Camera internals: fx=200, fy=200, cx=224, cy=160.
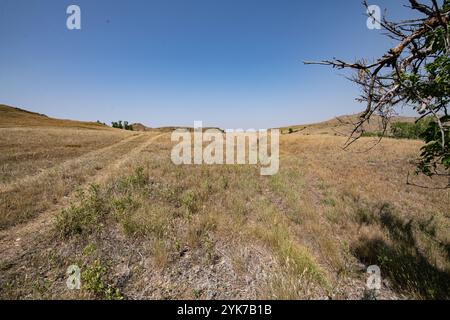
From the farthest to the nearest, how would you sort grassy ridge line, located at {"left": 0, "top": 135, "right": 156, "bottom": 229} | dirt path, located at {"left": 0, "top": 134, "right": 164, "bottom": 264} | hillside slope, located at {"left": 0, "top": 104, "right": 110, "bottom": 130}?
hillside slope, located at {"left": 0, "top": 104, "right": 110, "bottom": 130} → grassy ridge line, located at {"left": 0, "top": 135, "right": 156, "bottom": 229} → dirt path, located at {"left": 0, "top": 134, "right": 164, "bottom": 264}

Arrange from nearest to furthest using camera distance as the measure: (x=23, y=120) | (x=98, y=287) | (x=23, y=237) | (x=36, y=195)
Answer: (x=98, y=287) < (x=23, y=237) < (x=36, y=195) < (x=23, y=120)

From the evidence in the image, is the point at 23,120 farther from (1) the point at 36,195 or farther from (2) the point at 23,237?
(2) the point at 23,237

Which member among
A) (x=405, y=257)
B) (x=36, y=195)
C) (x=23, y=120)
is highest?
(x=23, y=120)

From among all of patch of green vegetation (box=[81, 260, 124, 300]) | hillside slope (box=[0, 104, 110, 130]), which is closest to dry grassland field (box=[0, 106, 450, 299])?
patch of green vegetation (box=[81, 260, 124, 300])

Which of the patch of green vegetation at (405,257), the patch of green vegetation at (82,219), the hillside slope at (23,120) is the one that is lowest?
the patch of green vegetation at (405,257)

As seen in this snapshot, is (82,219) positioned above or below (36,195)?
below

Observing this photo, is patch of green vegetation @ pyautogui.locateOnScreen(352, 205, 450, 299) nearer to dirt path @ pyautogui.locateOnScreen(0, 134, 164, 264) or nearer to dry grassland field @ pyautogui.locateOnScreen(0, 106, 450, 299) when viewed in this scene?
dry grassland field @ pyautogui.locateOnScreen(0, 106, 450, 299)

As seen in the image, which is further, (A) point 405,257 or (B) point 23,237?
(B) point 23,237

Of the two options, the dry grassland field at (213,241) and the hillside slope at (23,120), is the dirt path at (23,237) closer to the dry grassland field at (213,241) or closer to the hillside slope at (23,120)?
the dry grassland field at (213,241)

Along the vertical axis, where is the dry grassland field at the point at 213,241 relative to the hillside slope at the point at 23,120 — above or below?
below

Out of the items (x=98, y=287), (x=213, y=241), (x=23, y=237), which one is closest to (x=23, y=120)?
(x=23, y=237)

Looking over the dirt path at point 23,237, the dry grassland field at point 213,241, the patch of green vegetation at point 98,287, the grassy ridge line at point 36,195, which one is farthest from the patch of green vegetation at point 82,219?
the patch of green vegetation at point 98,287

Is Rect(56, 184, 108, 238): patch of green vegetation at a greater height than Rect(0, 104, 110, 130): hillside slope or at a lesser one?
lesser

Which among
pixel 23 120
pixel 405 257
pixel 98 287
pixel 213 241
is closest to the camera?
pixel 98 287
